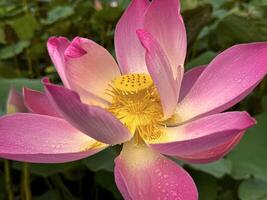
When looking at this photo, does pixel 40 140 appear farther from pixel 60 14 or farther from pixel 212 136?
pixel 60 14

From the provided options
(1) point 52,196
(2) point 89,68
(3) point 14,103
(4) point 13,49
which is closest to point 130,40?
(2) point 89,68

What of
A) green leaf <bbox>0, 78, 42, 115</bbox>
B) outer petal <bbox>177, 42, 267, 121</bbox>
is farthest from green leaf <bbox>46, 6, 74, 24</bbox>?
outer petal <bbox>177, 42, 267, 121</bbox>

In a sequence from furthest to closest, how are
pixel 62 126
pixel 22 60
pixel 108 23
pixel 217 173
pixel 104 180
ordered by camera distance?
pixel 22 60 → pixel 108 23 → pixel 104 180 → pixel 217 173 → pixel 62 126

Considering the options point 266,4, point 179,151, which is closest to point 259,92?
point 266,4

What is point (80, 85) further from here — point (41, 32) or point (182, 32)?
point (41, 32)

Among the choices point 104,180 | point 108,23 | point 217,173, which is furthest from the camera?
point 108,23
